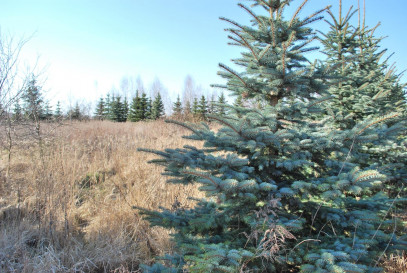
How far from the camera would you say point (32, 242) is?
9.84 feet

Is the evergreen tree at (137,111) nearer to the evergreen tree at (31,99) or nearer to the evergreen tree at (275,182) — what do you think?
the evergreen tree at (31,99)

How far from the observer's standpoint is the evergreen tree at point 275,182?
5.25 ft

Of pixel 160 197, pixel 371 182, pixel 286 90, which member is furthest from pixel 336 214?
pixel 160 197

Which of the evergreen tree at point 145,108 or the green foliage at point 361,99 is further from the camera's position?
the evergreen tree at point 145,108

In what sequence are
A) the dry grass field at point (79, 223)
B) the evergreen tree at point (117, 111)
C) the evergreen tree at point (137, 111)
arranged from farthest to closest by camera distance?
the evergreen tree at point (117, 111) → the evergreen tree at point (137, 111) → the dry grass field at point (79, 223)

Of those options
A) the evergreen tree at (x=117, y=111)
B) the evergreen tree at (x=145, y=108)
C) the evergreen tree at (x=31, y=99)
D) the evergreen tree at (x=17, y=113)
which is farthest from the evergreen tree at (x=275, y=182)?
the evergreen tree at (x=117, y=111)

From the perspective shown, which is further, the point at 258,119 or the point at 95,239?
the point at 95,239

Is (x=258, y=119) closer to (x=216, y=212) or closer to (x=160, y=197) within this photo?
(x=216, y=212)

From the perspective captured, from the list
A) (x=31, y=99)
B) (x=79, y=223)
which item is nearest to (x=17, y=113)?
(x=31, y=99)

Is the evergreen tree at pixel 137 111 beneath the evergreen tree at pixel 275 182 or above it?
above

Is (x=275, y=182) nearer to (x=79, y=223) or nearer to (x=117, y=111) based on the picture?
(x=79, y=223)

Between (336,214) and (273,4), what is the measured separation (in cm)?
209

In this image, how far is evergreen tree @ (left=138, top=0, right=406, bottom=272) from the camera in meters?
1.60

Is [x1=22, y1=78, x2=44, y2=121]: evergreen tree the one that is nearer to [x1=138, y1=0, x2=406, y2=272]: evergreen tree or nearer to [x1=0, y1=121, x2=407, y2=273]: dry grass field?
[x1=0, y1=121, x2=407, y2=273]: dry grass field
